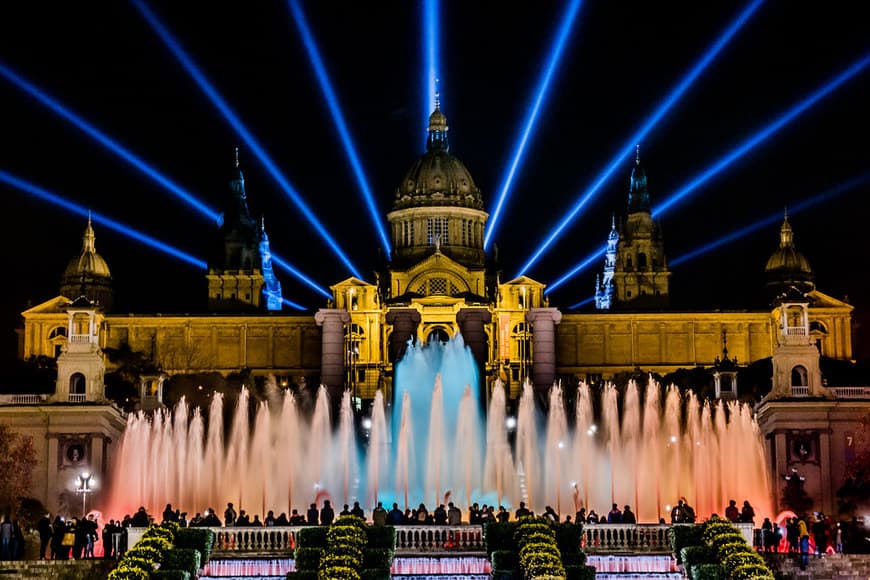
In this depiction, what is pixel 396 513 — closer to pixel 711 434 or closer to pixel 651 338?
pixel 711 434

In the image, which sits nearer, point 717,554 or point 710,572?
point 710,572

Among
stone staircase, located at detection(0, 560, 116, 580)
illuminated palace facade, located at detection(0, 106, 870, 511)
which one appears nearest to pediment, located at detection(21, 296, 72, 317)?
illuminated palace facade, located at detection(0, 106, 870, 511)

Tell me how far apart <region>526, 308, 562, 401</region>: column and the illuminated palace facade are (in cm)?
10

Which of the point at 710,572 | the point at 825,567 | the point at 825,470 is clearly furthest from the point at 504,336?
the point at 710,572

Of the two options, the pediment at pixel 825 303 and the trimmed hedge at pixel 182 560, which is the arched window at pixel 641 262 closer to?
the pediment at pixel 825 303

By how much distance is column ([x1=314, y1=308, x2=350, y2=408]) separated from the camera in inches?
5812

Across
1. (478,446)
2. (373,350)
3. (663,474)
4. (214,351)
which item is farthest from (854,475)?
(214,351)

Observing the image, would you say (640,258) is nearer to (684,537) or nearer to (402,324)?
(402,324)

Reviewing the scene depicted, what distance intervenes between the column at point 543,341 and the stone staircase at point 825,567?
276 ft

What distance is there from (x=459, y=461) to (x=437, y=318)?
59249 millimetres

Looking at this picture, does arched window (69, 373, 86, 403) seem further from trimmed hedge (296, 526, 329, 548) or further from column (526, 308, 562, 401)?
column (526, 308, 562, 401)

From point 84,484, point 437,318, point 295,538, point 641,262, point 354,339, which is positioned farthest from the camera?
point 641,262

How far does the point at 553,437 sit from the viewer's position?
95.3m

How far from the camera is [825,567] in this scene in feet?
203
